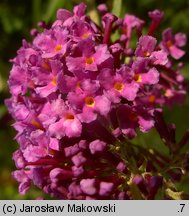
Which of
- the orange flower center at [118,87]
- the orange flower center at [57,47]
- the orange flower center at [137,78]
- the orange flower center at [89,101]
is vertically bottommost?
the orange flower center at [89,101]

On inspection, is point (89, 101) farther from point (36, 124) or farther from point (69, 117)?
point (36, 124)

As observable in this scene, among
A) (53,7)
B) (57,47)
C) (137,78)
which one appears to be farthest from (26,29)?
(137,78)

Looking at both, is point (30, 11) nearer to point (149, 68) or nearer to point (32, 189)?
point (32, 189)

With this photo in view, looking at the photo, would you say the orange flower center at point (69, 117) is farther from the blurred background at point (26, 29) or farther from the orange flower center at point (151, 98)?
the blurred background at point (26, 29)

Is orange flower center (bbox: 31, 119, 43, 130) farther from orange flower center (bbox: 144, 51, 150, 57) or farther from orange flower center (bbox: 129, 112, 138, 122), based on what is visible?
orange flower center (bbox: 144, 51, 150, 57)

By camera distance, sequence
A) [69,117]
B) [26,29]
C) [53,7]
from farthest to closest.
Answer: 1. [26,29]
2. [53,7]
3. [69,117]

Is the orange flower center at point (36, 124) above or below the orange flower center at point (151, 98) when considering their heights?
below

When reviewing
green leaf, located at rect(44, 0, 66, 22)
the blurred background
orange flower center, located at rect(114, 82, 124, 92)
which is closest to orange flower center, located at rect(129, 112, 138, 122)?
orange flower center, located at rect(114, 82, 124, 92)

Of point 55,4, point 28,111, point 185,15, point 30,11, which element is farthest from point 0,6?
point 28,111

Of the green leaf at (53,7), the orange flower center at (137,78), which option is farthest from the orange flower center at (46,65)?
the green leaf at (53,7)
